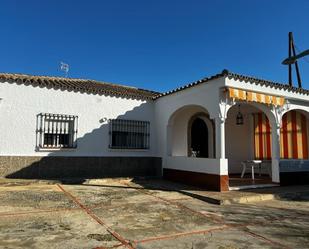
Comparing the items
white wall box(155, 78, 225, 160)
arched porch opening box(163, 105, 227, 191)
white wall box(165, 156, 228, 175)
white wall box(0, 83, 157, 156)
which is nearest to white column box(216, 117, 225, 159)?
white wall box(165, 156, 228, 175)

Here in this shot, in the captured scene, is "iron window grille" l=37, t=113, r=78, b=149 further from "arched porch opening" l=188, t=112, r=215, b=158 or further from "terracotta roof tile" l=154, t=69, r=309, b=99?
"arched porch opening" l=188, t=112, r=215, b=158

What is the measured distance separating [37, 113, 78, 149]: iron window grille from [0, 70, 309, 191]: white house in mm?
39

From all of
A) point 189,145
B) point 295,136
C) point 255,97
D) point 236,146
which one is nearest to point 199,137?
point 189,145

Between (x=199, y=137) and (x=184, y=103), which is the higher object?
(x=184, y=103)

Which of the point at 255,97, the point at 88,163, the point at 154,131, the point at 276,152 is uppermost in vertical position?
the point at 255,97

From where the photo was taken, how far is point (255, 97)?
9.74 metres

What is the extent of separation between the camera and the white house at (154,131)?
32.3 feet

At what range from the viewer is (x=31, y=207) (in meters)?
6.58

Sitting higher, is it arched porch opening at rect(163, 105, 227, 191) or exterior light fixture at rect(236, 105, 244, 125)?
exterior light fixture at rect(236, 105, 244, 125)

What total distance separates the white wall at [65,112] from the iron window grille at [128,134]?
0.22 meters

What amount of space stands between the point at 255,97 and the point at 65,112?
7432 millimetres

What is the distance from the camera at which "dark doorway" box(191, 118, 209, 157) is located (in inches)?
541

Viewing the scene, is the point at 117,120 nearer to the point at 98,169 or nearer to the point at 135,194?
the point at 98,169

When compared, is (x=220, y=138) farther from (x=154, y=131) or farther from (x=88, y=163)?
(x=88, y=163)
